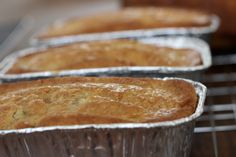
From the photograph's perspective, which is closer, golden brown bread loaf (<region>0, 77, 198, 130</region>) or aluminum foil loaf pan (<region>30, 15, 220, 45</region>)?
golden brown bread loaf (<region>0, 77, 198, 130</region>)

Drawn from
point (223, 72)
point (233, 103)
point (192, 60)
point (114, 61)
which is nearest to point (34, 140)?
point (114, 61)

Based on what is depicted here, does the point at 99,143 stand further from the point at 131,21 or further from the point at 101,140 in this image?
the point at 131,21

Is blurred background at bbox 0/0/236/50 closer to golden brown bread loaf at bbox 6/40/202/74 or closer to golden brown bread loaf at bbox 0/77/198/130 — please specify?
golden brown bread loaf at bbox 6/40/202/74

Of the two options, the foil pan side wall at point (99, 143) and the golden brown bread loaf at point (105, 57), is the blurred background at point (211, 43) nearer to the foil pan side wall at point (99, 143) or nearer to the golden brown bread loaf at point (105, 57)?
the golden brown bread loaf at point (105, 57)

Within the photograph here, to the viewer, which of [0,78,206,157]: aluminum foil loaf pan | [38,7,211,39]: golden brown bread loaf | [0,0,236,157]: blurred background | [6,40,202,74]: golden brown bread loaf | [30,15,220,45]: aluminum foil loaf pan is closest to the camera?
[0,78,206,157]: aluminum foil loaf pan

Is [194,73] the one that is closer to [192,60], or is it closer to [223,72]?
[192,60]

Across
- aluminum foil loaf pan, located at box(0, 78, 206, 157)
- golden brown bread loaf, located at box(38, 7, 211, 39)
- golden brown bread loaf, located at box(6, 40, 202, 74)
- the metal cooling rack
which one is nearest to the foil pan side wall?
aluminum foil loaf pan, located at box(0, 78, 206, 157)

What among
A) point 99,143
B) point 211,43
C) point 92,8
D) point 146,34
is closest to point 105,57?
point 146,34

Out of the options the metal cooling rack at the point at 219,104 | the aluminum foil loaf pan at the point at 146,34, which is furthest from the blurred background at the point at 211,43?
the aluminum foil loaf pan at the point at 146,34
